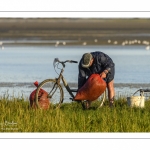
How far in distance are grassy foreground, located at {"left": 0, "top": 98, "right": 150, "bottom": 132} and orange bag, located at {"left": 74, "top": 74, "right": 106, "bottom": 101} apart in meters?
0.27

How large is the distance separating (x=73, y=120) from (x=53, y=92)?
977 millimetres

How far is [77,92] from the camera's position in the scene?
12000 mm

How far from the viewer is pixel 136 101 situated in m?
12.4

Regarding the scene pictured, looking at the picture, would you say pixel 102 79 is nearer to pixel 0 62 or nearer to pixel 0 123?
pixel 0 123

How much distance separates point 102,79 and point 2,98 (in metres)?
2.01

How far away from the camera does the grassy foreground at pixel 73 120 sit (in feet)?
36.0

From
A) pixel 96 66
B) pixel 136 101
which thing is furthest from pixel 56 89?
pixel 136 101

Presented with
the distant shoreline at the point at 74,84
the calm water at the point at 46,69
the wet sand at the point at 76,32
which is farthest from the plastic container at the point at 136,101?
the wet sand at the point at 76,32

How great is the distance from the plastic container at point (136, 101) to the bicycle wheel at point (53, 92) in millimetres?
1248

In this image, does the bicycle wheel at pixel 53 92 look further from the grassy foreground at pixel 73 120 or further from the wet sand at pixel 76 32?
the wet sand at pixel 76 32

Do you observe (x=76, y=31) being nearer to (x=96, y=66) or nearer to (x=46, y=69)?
(x=46, y=69)

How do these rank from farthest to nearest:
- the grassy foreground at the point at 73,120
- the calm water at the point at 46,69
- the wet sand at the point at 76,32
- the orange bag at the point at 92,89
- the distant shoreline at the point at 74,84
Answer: the wet sand at the point at 76,32 → the calm water at the point at 46,69 → the distant shoreline at the point at 74,84 → the orange bag at the point at 92,89 → the grassy foreground at the point at 73,120
